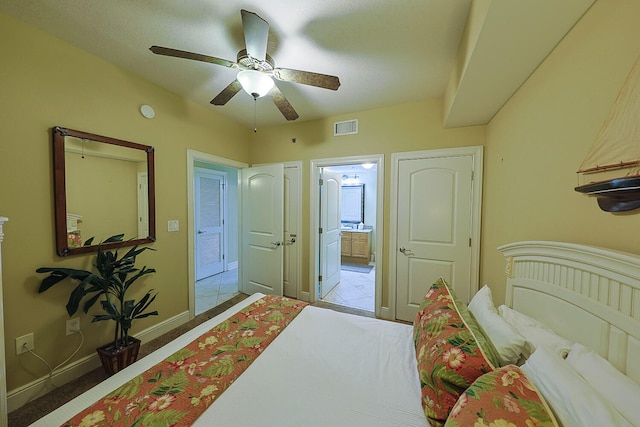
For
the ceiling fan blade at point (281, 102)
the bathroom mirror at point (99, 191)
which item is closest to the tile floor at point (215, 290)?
the bathroom mirror at point (99, 191)

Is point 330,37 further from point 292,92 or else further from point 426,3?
point 292,92

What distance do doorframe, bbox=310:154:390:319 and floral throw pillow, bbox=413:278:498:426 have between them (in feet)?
5.29

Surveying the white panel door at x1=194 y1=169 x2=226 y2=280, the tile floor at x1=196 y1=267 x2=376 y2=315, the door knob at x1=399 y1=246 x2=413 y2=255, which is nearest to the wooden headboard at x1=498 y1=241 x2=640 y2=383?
the door knob at x1=399 y1=246 x2=413 y2=255

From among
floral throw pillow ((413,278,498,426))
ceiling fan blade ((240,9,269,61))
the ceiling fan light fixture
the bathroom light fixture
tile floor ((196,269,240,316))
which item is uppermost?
ceiling fan blade ((240,9,269,61))

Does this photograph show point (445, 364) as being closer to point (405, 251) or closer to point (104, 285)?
point (405, 251)

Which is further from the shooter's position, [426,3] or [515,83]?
[515,83]

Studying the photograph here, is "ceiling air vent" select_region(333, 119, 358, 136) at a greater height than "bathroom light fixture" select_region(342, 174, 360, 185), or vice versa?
"ceiling air vent" select_region(333, 119, 358, 136)

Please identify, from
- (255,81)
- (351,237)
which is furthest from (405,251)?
(351,237)

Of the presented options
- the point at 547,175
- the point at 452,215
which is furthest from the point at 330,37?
the point at 452,215

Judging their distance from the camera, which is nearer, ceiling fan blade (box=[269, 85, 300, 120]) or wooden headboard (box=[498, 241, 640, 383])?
wooden headboard (box=[498, 241, 640, 383])

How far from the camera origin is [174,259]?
2.51 m

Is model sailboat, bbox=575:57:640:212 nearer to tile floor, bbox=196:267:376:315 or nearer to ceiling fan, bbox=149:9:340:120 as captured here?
ceiling fan, bbox=149:9:340:120

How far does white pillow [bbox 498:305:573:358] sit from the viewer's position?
895mm

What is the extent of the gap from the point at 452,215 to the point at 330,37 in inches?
80.8
